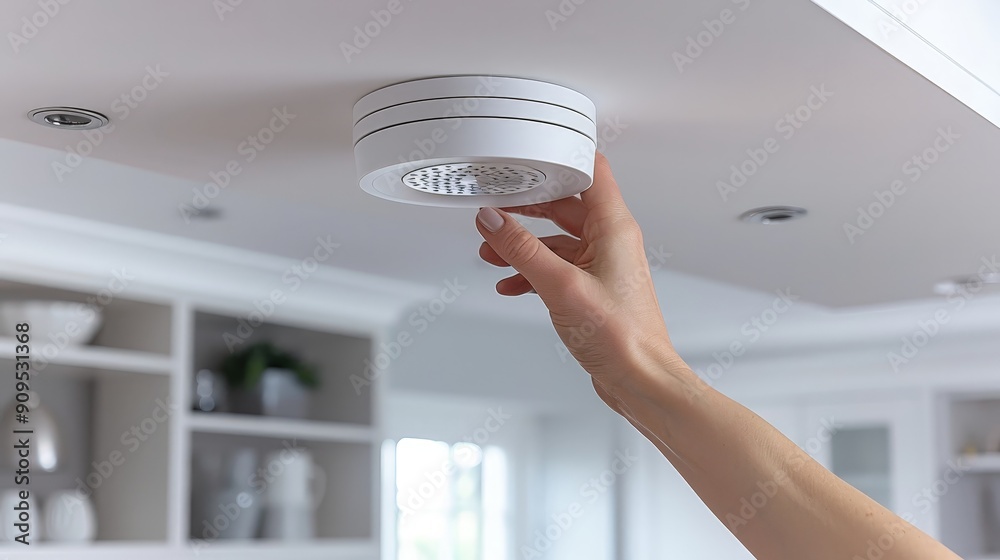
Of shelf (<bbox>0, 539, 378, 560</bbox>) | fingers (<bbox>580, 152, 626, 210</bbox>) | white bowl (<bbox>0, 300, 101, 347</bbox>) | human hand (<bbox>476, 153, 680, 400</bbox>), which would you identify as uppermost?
white bowl (<bbox>0, 300, 101, 347</bbox>)

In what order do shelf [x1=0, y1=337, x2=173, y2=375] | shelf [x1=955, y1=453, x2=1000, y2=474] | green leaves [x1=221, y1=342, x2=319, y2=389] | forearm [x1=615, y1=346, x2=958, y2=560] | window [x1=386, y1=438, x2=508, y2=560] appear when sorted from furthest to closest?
window [x1=386, y1=438, x2=508, y2=560] → shelf [x1=955, y1=453, x2=1000, y2=474] → green leaves [x1=221, y1=342, x2=319, y2=389] → shelf [x1=0, y1=337, x2=173, y2=375] → forearm [x1=615, y1=346, x2=958, y2=560]

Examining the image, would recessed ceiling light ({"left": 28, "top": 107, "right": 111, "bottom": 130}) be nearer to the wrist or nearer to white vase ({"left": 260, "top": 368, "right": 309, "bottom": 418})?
the wrist

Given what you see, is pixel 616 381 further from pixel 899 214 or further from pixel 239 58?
pixel 899 214

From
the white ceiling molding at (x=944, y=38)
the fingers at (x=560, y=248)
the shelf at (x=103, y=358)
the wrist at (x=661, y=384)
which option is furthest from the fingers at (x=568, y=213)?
the shelf at (x=103, y=358)

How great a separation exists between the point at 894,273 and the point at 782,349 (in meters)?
2.65

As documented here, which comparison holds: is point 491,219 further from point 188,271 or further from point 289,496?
point 289,496

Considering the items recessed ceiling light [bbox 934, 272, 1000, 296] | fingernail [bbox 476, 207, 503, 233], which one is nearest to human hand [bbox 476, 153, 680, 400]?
fingernail [bbox 476, 207, 503, 233]

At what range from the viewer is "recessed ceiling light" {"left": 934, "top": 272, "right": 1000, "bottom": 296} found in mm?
1812

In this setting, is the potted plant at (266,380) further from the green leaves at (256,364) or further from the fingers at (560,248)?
the fingers at (560,248)

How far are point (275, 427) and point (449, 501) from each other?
130 cm

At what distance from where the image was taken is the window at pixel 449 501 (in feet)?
13.2

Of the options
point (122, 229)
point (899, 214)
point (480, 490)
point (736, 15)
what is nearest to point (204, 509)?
point (122, 229)

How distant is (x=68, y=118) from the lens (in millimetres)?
1054

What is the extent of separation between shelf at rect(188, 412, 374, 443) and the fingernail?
209cm
